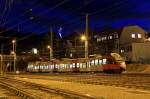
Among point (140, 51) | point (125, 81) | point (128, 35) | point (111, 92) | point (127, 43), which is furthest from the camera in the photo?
point (128, 35)

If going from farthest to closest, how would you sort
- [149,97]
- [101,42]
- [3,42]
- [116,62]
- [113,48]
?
[3,42]
[101,42]
[113,48]
[116,62]
[149,97]

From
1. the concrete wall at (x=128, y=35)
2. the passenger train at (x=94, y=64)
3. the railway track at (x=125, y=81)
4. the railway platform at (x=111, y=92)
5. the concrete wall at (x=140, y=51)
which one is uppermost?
the concrete wall at (x=128, y=35)

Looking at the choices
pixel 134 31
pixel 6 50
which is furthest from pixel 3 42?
pixel 134 31

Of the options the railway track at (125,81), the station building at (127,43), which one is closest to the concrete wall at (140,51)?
the station building at (127,43)

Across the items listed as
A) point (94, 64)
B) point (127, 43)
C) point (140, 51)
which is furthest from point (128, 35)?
point (94, 64)

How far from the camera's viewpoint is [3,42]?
119750 millimetres

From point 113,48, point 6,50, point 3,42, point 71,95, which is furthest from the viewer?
point 6,50

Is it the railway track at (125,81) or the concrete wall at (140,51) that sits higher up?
the concrete wall at (140,51)

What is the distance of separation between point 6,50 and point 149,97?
122003 mm

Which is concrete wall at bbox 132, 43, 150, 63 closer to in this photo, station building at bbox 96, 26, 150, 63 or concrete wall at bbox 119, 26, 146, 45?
station building at bbox 96, 26, 150, 63

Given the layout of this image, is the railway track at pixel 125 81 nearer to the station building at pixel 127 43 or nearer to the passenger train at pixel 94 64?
the passenger train at pixel 94 64

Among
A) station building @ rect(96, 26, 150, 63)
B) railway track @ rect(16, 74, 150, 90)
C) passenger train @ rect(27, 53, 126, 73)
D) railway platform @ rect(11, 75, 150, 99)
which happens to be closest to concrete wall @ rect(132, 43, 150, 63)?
station building @ rect(96, 26, 150, 63)

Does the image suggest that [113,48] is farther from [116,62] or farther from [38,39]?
[38,39]

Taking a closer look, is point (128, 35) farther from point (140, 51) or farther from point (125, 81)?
point (125, 81)
